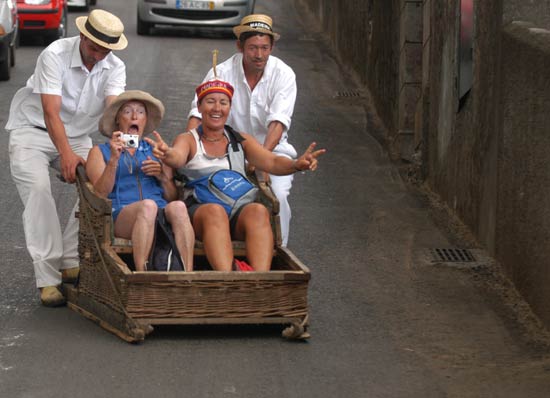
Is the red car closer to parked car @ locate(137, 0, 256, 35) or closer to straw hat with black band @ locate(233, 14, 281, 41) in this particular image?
parked car @ locate(137, 0, 256, 35)

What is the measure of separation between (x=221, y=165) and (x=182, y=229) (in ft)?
2.30

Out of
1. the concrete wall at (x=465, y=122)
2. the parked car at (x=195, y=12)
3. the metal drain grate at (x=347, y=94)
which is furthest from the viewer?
the parked car at (x=195, y=12)

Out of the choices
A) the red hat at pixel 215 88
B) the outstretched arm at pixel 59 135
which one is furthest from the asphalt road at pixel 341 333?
the red hat at pixel 215 88

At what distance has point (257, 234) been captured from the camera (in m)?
8.45

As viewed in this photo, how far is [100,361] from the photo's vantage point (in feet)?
24.8

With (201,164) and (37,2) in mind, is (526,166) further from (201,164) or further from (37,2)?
(37,2)

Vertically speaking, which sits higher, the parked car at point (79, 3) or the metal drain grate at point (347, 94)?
the metal drain grate at point (347, 94)

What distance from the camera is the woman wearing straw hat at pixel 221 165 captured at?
27.4 feet

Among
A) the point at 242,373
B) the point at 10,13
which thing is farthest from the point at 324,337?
the point at 10,13

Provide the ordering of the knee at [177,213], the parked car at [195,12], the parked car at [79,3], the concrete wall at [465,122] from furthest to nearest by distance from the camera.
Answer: the parked car at [79,3]
the parked car at [195,12]
the concrete wall at [465,122]
the knee at [177,213]

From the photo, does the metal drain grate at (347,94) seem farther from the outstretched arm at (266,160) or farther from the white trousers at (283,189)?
→ the outstretched arm at (266,160)

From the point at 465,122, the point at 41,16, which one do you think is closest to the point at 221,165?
the point at 465,122

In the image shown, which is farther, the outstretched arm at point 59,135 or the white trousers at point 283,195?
the white trousers at point 283,195

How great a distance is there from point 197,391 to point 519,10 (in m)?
5.18
